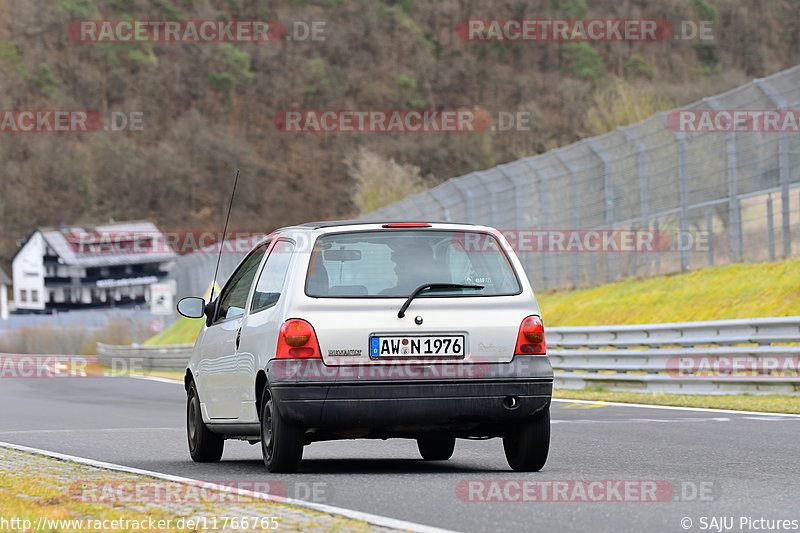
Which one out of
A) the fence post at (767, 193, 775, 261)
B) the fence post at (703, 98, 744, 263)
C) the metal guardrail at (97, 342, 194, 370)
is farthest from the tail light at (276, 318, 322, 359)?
the metal guardrail at (97, 342, 194, 370)

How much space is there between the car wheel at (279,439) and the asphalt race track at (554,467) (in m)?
0.12

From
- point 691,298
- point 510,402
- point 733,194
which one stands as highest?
point 733,194

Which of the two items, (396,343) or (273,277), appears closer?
(396,343)

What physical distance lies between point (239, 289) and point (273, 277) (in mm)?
1040

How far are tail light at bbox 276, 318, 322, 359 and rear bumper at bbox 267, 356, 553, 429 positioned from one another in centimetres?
5

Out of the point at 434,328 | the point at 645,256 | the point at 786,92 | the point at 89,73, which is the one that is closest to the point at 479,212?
the point at 645,256

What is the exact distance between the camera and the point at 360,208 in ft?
266

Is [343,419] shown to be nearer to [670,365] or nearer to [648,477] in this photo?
[648,477]

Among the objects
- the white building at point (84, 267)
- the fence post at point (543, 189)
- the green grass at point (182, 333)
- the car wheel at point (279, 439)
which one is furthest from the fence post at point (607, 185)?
the white building at point (84, 267)

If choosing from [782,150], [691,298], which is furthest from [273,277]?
[691,298]

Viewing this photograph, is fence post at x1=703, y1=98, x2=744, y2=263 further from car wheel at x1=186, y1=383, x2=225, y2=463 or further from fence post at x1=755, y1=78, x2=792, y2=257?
car wheel at x1=186, y1=383, x2=225, y2=463

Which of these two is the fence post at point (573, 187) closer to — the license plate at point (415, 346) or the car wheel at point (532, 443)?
the car wheel at point (532, 443)

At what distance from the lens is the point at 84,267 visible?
138375 mm

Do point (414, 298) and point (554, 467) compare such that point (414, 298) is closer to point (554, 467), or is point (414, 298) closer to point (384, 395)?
point (384, 395)
